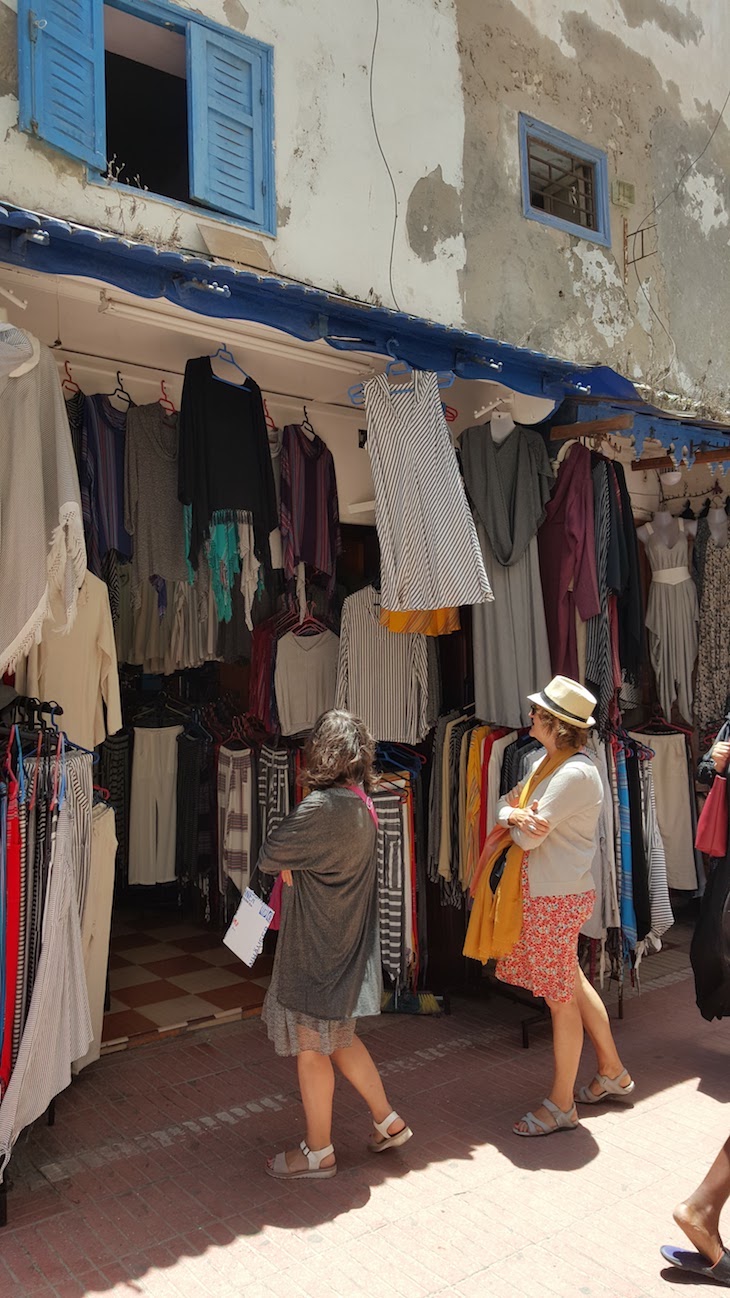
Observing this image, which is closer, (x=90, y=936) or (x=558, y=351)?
(x=90, y=936)

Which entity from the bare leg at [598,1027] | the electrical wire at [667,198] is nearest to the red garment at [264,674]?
the bare leg at [598,1027]

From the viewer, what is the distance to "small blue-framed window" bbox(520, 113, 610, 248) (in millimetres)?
7754

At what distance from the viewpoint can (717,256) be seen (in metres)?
9.65

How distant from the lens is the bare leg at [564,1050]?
Result: 4602 millimetres

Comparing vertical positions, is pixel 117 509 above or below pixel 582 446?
below

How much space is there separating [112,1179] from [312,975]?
1.24 m

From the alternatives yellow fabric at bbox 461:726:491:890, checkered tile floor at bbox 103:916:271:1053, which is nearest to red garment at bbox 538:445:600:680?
yellow fabric at bbox 461:726:491:890

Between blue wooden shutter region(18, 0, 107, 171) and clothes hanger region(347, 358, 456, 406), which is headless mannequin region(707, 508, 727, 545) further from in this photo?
blue wooden shutter region(18, 0, 107, 171)

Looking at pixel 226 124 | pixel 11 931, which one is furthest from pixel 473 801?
pixel 226 124

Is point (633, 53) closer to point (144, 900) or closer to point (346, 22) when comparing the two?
point (346, 22)

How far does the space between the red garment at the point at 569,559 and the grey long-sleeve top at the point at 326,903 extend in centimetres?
254

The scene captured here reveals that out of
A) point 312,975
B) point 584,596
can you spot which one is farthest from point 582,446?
point 312,975

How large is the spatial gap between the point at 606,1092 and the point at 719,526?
4.73m

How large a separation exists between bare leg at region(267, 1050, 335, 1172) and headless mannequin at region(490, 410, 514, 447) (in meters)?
3.76
